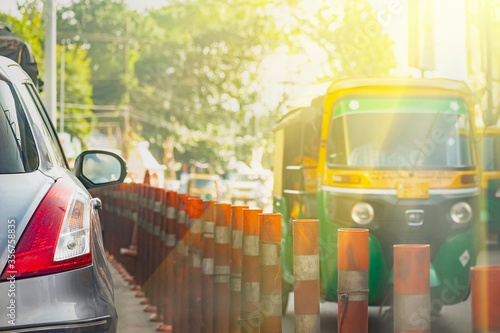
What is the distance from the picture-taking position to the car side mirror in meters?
4.86

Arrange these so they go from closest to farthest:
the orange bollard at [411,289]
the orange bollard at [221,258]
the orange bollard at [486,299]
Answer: the orange bollard at [486,299]
the orange bollard at [411,289]
the orange bollard at [221,258]

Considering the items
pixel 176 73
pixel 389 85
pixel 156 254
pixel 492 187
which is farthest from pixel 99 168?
pixel 176 73

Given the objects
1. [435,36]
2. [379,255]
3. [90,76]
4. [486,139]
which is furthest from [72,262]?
[90,76]

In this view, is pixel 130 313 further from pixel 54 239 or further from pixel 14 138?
pixel 54 239

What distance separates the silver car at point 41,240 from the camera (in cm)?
305

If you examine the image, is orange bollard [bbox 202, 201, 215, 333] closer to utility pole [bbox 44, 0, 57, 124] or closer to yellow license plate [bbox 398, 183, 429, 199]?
yellow license plate [bbox 398, 183, 429, 199]

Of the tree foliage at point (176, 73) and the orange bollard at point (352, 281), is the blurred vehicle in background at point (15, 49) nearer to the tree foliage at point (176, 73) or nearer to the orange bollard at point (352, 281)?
the orange bollard at point (352, 281)

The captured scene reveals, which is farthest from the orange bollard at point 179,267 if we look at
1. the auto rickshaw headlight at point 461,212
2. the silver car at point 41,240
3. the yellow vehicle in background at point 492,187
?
the yellow vehicle in background at point 492,187

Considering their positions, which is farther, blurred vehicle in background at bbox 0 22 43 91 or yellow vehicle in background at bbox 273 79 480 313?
yellow vehicle in background at bbox 273 79 480 313

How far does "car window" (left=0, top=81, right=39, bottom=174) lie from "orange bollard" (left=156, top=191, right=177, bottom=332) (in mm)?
4614

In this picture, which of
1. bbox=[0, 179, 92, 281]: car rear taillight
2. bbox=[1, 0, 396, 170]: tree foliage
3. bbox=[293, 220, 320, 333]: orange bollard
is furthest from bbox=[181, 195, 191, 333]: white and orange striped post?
bbox=[1, 0, 396, 170]: tree foliage

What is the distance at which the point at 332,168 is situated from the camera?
Answer: 9.25 metres

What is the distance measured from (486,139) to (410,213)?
11.4m

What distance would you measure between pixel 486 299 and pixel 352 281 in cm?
105
